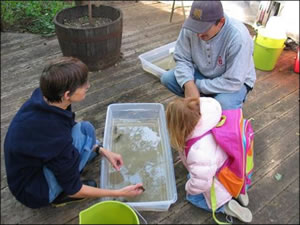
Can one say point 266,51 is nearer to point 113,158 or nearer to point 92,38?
point 92,38

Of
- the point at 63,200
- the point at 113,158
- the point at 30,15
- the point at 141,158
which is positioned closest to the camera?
the point at 63,200

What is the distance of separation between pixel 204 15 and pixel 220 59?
Result: 36 cm

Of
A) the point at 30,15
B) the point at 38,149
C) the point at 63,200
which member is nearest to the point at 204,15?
the point at 38,149

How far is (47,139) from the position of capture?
1.13 metres

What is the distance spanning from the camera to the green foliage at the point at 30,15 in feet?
11.8

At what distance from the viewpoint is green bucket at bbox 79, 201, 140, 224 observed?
1.19 meters

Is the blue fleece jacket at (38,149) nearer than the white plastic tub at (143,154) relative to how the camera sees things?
Yes

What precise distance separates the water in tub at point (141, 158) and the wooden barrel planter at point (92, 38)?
87 cm

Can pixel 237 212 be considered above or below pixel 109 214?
below

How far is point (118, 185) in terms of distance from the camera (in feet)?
5.65

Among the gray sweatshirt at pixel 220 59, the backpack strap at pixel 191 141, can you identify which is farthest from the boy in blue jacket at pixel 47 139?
the gray sweatshirt at pixel 220 59

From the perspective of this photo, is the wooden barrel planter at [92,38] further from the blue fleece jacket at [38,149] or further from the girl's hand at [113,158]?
the blue fleece jacket at [38,149]

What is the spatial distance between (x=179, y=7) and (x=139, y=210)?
3566mm

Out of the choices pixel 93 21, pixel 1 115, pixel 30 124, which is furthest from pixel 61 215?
pixel 93 21
